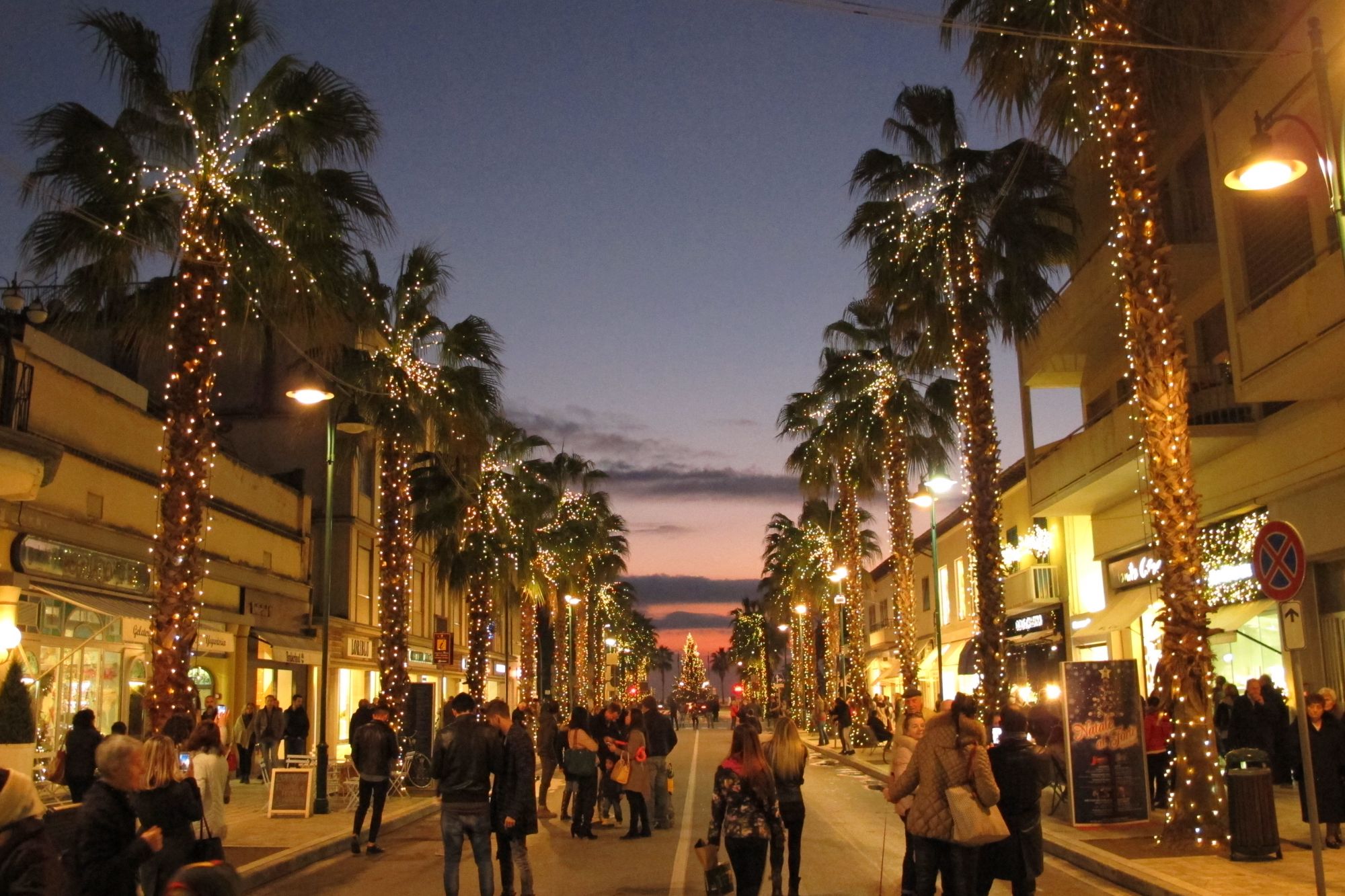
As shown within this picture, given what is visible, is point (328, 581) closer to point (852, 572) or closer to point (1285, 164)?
point (1285, 164)

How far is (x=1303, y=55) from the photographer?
56.6 ft

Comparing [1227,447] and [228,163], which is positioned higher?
[228,163]

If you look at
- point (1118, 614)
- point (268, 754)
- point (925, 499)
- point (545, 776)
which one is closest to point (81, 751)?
point (545, 776)

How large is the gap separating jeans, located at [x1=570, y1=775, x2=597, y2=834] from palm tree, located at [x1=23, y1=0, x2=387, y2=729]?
5.32 metres

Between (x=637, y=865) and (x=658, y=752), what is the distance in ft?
11.2

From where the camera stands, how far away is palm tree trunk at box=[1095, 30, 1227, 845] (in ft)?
46.3

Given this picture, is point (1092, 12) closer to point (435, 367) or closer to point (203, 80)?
point (203, 80)

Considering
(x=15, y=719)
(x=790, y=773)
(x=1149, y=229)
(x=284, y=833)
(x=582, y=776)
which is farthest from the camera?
(x=15, y=719)

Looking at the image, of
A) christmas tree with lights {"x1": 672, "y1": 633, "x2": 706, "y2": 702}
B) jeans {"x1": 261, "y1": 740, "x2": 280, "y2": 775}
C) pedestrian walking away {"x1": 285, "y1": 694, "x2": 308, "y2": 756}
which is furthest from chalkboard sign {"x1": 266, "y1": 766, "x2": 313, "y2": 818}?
christmas tree with lights {"x1": 672, "y1": 633, "x2": 706, "y2": 702}

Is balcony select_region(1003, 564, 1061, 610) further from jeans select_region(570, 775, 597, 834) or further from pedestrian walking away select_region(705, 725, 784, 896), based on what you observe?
pedestrian walking away select_region(705, 725, 784, 896)

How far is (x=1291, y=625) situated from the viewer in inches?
420

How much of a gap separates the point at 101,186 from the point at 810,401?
94.8 feet

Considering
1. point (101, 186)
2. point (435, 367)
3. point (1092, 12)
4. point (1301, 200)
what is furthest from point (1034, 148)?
point (101, 186)

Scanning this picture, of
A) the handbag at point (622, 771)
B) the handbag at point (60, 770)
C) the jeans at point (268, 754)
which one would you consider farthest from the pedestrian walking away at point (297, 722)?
the handbag at point (622, 771)
